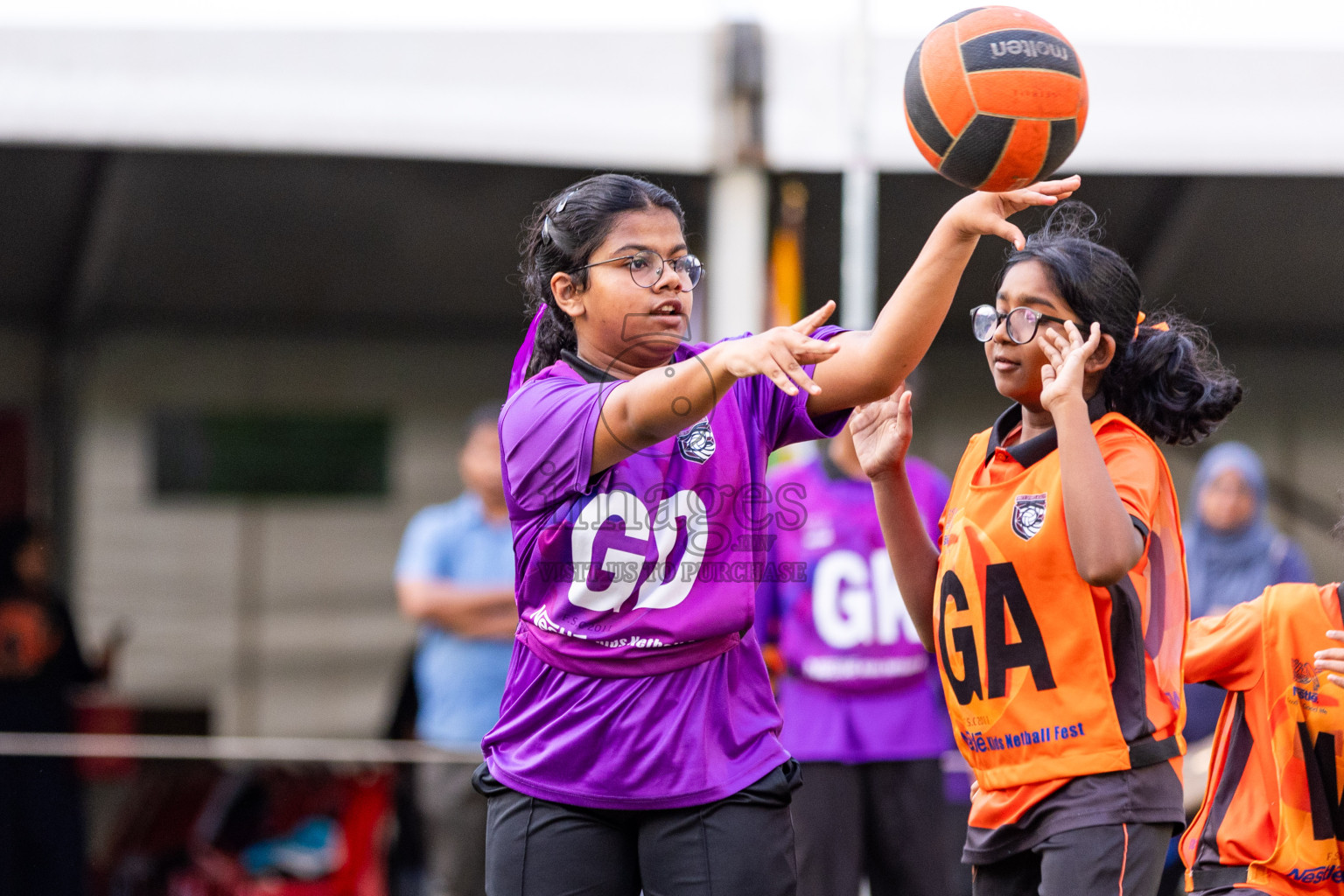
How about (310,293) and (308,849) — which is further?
(310,293)

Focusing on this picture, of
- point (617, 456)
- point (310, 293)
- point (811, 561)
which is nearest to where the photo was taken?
point (617, 456)

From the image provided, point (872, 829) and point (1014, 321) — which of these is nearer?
point (1014, 321)

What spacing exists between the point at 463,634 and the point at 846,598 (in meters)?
1.45

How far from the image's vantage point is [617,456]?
6.68ft

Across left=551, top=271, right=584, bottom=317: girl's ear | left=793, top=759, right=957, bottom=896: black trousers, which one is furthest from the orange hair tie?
left=793, top=759, right=957, bottom=896: black trousers

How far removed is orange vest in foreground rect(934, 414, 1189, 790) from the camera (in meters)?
2.17

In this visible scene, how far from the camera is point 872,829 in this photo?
382 cm

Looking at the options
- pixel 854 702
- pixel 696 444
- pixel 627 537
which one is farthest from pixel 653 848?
pixel 854 702

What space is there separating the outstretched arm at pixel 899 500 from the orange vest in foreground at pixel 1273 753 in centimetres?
54

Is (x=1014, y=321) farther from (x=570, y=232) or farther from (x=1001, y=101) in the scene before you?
(x=570, y=232)

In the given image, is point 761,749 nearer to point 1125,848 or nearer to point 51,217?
point 1125,848

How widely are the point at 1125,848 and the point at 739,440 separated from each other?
901 millimetres

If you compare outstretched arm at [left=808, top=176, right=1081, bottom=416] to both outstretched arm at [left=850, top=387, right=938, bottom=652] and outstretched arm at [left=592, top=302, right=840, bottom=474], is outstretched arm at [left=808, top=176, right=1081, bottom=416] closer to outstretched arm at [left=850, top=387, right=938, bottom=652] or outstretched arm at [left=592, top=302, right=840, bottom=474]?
outstretched arm at [left=592, top=302, right=840, bottom=474]

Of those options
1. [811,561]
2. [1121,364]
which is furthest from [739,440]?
[811,561]
